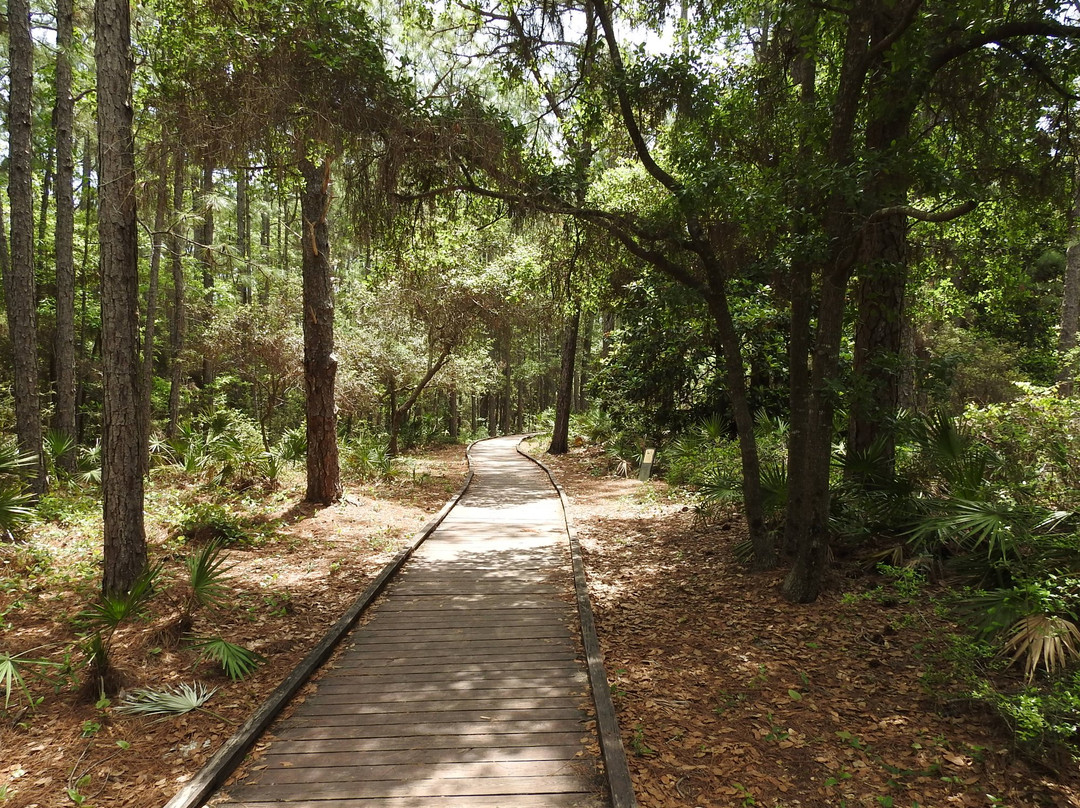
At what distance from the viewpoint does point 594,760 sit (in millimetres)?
3562

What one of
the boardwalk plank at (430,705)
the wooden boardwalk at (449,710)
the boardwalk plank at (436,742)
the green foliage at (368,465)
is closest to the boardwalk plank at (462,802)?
the wooden boardwalk at (449,710)

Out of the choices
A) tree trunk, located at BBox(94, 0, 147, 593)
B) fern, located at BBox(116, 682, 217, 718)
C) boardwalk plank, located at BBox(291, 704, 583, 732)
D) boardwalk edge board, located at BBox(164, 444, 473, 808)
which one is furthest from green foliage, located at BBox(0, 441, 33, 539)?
boardwalk plank, located at BBox(291, 704, 583, 732)

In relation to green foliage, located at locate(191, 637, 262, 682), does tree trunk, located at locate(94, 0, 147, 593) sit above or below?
above

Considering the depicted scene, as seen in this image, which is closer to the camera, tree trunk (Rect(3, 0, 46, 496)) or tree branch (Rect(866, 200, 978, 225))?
tree branch (Rect(866, 200, 978, 225))

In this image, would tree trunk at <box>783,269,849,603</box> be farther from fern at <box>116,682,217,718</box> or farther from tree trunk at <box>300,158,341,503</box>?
tree trunk at <box>300,158,341,503</box>

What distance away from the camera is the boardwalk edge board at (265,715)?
3207 mm

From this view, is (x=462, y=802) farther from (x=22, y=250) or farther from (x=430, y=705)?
(x=22, y=250)

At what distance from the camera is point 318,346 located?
1018cm

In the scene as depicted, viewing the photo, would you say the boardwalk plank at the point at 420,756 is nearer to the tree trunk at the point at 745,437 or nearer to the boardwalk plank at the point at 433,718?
the boardwalk plank at the point at 433,718

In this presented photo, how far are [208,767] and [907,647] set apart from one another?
5.36 meters

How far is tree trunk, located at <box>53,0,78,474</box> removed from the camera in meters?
10.5

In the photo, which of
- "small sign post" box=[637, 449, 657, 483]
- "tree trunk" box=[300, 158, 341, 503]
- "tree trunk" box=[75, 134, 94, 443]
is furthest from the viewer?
"tree trunk" box=[75, 134, 94, 443]

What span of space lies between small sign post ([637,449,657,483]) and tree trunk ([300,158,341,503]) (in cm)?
735

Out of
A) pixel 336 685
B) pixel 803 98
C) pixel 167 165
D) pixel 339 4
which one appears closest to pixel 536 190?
pixel 339 4
